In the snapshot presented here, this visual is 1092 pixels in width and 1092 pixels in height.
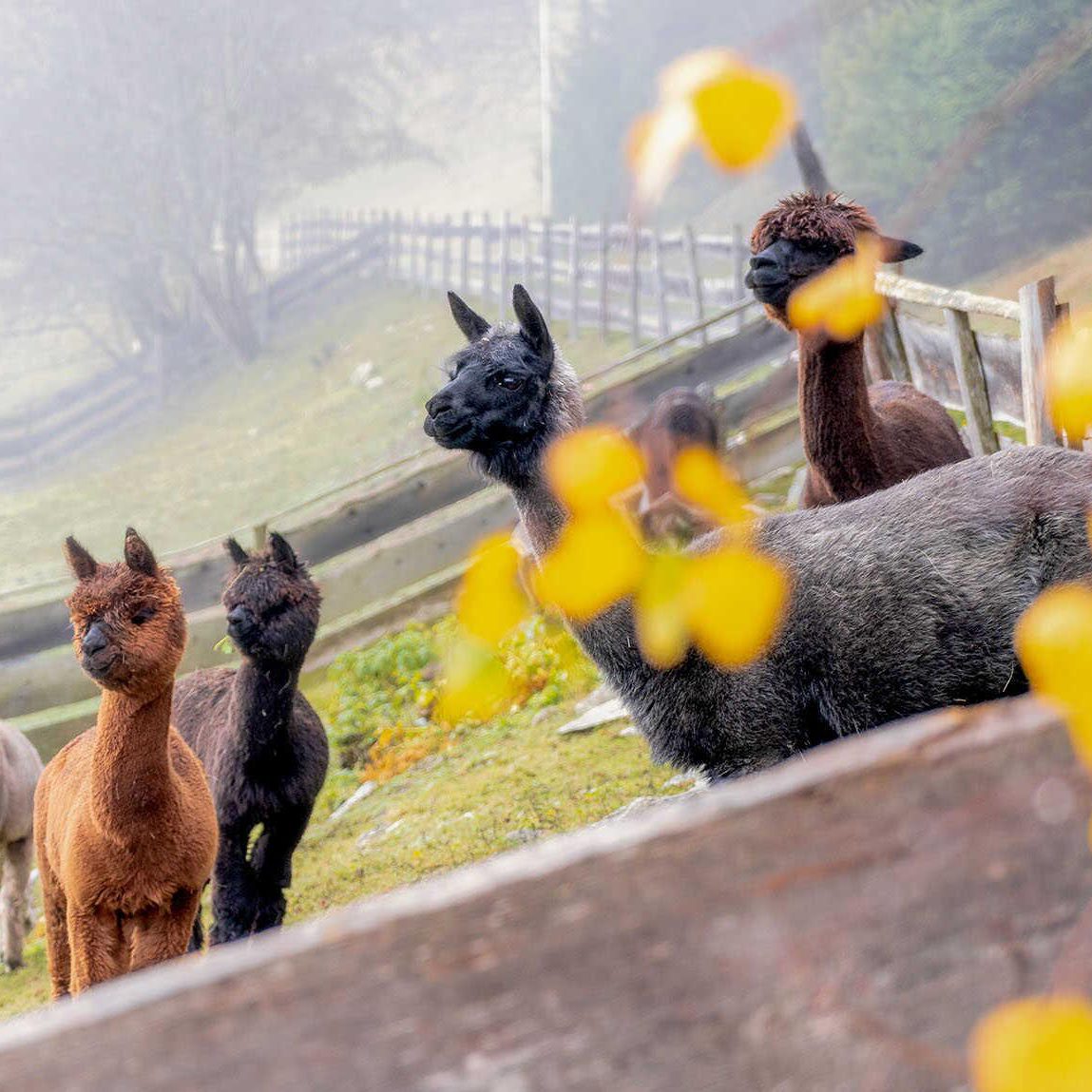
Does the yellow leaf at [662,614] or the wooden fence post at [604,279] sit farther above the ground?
Result: the yellow leaf at [662,614]

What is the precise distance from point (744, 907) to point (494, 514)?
8.54 meters

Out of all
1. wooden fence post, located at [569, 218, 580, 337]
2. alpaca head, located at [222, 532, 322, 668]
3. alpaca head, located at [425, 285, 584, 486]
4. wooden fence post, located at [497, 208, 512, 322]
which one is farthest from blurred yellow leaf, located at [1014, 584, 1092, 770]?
wooden fence post, located at [497, 208, 512, 322]

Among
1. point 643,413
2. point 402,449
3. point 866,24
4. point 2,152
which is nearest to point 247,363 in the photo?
point 2,152

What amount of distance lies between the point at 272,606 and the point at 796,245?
2.71 meters

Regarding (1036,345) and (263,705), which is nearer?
(1036,345)

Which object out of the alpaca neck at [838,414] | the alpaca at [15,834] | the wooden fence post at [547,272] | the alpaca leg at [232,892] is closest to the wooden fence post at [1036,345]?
the alpaca neck at [838,414]

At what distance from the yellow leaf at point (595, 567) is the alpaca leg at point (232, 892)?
2.43m

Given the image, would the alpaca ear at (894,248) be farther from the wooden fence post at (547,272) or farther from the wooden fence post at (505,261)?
the wooden fence post at (505,261)

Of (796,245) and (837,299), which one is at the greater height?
(796,245)

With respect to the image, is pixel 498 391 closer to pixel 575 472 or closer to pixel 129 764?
pixel 575 472

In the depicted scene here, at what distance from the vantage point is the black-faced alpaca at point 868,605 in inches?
140

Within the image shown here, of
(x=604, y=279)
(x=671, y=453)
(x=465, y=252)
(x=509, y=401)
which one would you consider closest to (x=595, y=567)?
(x=509, y=401)

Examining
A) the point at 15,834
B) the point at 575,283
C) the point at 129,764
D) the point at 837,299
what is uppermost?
the point at 837,299

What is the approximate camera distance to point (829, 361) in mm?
4898
